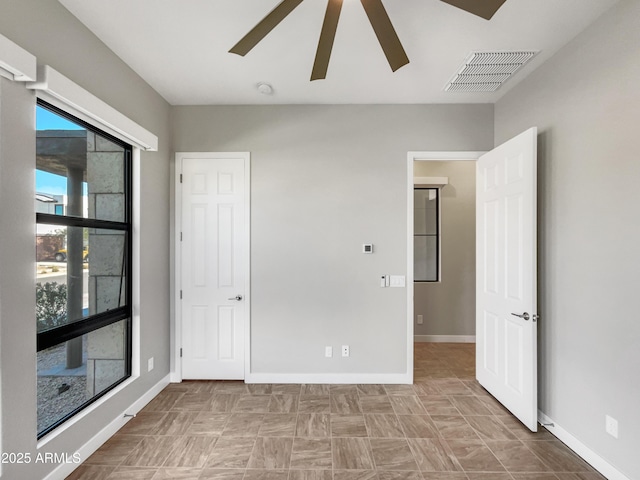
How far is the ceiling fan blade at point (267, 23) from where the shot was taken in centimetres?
143

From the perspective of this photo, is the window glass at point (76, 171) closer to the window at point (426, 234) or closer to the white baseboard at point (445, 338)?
the window at point (426, 234)

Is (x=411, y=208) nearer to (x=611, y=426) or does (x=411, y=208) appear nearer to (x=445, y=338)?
(x=611, y=426)

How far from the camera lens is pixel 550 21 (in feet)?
6.51

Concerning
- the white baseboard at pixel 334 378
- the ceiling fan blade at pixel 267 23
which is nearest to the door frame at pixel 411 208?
the white baseboard at pixel 334 378

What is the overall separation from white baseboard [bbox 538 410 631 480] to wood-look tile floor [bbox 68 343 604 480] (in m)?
0.04

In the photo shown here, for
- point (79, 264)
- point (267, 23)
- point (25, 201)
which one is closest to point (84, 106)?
point (25, 201)

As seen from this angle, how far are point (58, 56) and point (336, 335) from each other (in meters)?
3.00

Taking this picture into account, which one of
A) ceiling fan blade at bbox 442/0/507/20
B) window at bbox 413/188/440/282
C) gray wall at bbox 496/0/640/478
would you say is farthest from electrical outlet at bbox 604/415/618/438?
window at bbox 413/188/440/282

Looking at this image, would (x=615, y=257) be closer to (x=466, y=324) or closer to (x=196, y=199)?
(x=466, y=324)

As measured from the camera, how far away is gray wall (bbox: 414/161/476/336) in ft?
14.9

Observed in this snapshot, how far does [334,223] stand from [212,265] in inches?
52.5

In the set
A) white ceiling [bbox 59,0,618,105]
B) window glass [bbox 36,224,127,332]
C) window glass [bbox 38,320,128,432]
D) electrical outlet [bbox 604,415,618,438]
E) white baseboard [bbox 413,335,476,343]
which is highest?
white ceiling [bbox 59,0,618,105]

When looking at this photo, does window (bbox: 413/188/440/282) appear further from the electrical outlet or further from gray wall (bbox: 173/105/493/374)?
the electrical outlet

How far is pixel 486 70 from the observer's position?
2529 mm
